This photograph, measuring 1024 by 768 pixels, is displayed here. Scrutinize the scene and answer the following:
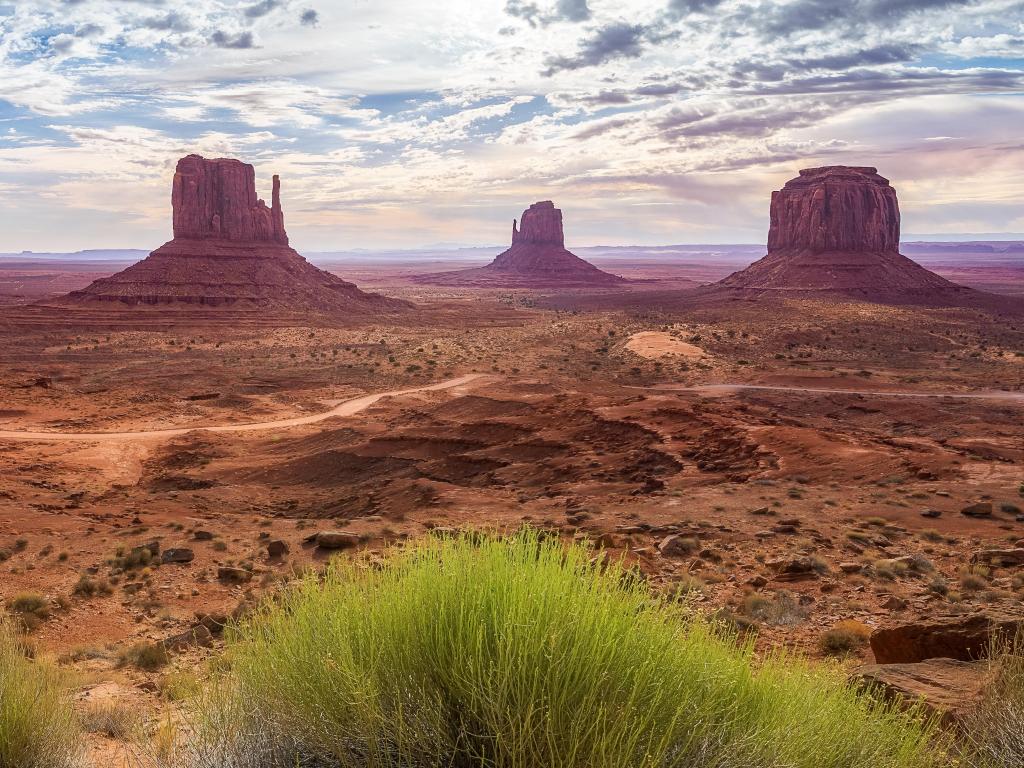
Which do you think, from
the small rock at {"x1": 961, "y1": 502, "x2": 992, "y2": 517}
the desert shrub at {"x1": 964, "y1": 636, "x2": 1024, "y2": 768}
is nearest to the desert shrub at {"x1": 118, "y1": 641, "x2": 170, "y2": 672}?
the desert shrub at {"x1": 964, "y1": 636, "x2": 1024, "y2": 768}

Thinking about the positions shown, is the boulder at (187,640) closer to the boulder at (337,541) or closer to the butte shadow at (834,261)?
the boulder at (337,541)

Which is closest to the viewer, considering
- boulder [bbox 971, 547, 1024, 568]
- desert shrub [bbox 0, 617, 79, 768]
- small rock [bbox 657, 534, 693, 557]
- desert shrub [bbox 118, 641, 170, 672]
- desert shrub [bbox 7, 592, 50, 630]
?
desert shrub [bbox 0, 617, 79, 768]

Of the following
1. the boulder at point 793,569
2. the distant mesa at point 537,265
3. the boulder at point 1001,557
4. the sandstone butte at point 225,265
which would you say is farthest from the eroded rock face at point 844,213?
the boulder at point 793,569

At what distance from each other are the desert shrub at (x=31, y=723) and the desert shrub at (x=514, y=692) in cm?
119

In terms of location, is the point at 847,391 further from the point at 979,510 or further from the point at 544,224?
the point at 544,224

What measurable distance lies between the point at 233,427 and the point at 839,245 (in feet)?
313

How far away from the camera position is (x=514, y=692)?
11.9ft

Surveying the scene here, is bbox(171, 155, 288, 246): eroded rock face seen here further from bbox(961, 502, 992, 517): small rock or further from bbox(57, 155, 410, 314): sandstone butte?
bbox(961, 502, 992, 517): small rock

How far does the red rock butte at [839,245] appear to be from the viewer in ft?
310

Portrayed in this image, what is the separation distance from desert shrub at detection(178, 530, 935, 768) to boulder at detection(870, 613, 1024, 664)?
8.53 feet

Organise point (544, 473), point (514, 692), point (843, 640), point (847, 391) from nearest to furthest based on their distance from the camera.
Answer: point (514, 692)
point (843, 640)
point (544, 473)
point (847, 391)

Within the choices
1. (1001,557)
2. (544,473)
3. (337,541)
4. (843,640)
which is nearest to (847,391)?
(544,473)

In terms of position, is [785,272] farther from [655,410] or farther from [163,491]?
[163,491]

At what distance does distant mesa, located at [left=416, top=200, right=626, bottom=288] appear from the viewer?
162m
